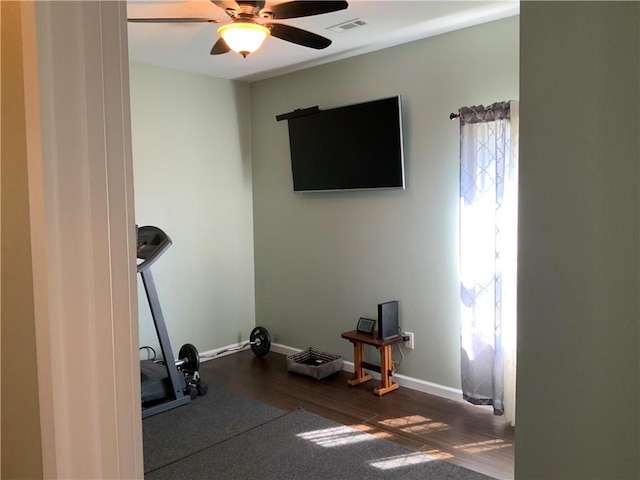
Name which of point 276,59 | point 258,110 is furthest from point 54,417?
point 258,110

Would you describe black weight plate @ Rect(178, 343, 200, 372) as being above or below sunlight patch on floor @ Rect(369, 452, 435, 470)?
above

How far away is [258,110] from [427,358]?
8.93 feet

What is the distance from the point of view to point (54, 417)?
809 millimetres

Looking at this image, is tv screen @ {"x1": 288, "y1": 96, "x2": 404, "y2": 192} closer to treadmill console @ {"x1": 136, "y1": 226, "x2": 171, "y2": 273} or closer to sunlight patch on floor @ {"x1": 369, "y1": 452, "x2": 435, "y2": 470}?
treadmill console @ {"x1": 136, "y1": 226, "x2": 171, "y2": 273}

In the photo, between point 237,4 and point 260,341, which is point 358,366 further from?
point 237,4

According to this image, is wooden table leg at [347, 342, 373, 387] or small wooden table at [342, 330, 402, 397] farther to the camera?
wooden table leg at [347, 342, 373, 387]

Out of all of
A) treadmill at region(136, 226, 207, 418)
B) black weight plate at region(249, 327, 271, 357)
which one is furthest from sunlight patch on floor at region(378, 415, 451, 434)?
black weight plate at region(249, 327, 271, 357)

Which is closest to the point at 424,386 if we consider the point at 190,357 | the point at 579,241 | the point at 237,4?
the point at 190,357

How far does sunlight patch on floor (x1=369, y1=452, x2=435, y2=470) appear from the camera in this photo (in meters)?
2.79

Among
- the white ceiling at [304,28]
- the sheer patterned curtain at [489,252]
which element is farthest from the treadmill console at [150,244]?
the sheer patterned curtain at [489,252]

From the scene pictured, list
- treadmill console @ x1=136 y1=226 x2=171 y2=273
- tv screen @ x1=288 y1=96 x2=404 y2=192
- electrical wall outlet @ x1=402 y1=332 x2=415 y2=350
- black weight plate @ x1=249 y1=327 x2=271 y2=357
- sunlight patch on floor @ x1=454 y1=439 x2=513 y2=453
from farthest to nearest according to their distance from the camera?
1. black weight plate @ x1=249 y1=327 x2=271 y2=357
2. electrical wall outlet @ x1=402 y1=332 x2=415 y2=350
3. tv screen @ x1=288 y1=96 x2=404 y2=192
4. treadmill console @ x1=136 y1=226 x2=171 y2=273
5. sunlight patch on floor @ x1=454 y1=439 x2=513 y2=453

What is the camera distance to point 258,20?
9.47 ft

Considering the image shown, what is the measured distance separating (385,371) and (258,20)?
8.08 ft

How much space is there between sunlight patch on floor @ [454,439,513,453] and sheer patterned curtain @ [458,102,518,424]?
260mm
